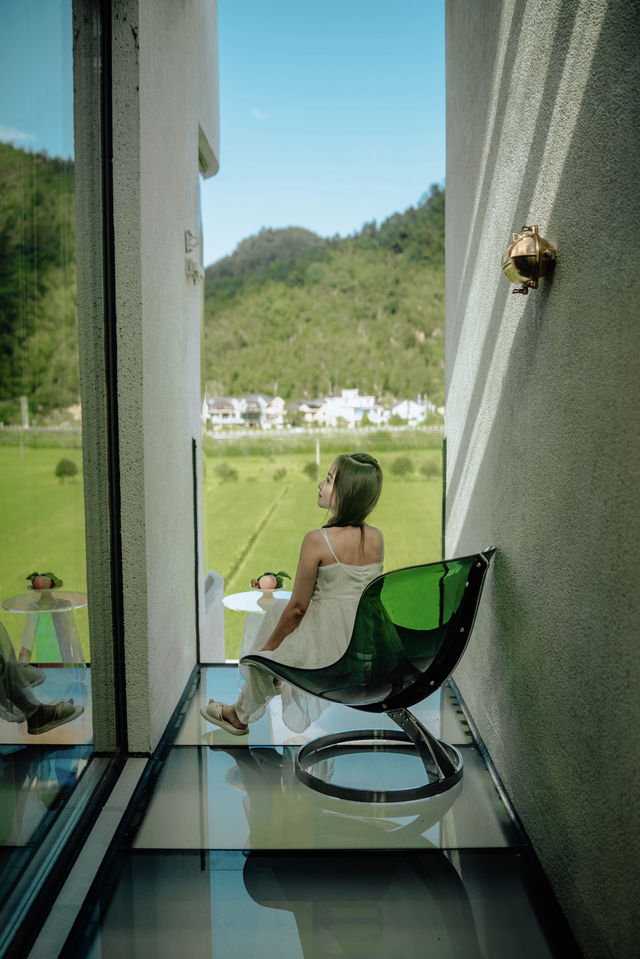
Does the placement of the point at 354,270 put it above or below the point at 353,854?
above

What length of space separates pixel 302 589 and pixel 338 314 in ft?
32.4

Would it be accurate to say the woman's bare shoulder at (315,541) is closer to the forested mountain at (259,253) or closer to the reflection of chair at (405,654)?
the reflection of chair at (405,654)

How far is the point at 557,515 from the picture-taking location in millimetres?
1803

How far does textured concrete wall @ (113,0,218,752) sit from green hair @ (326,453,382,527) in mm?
660

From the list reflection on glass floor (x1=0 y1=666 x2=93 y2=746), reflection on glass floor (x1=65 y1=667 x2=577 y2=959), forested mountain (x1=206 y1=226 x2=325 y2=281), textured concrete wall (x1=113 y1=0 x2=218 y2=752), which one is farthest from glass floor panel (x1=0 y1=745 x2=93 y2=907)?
forested mountain (x1=206 y1=226 x2=325 y2=281)

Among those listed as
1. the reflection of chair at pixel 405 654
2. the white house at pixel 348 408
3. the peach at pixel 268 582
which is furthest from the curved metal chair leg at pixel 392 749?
the white house at pixel 348 408

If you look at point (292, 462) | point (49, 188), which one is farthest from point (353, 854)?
point (292, 462)

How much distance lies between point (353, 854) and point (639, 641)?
1.14 m

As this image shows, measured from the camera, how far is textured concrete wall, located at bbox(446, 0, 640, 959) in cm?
135

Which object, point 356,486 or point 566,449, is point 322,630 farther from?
point 566,449

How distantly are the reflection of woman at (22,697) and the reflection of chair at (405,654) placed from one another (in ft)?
2.43

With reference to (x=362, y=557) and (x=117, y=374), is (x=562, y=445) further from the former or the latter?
(x=117, y=374)

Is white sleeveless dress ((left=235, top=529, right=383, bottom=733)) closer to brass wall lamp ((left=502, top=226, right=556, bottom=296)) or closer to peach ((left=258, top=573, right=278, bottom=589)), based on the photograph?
peach ((left=258, top=573, right=278, bottom=589))

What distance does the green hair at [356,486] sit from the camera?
257 cm
